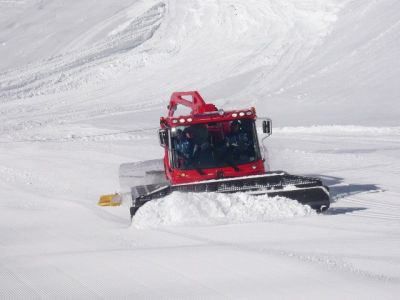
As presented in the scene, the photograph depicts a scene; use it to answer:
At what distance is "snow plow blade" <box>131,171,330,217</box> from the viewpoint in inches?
392

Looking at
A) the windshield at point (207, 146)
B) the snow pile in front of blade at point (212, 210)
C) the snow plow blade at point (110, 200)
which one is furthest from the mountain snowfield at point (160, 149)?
the windshield at point (207, 146)

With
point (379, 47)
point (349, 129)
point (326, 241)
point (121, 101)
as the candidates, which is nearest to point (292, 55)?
point (379, 47)

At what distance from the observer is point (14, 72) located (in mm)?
32125

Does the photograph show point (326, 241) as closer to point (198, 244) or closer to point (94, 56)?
point (198, 244)

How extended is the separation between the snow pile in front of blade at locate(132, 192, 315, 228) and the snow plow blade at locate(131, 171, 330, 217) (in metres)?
0.14

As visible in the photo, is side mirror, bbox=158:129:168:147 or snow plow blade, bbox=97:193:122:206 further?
snow plow blade, bbox=97:193:122:206

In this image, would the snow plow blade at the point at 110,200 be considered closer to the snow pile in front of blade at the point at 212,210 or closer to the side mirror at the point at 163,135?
the side mirror at the point at 163,135

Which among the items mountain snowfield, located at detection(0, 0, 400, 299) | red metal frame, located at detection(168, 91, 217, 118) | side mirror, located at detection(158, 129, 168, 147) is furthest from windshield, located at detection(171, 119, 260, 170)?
red metal frame, located at detection(168, 91, 217, 118)

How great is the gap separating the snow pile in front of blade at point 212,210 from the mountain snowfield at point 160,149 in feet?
0.06

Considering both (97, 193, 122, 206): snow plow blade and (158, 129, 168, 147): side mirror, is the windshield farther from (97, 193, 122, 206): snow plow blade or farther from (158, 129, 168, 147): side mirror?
(97, 193, 122, 206): snow plow blade

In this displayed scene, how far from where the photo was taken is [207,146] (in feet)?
36.4

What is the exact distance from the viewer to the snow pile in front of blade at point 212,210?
31.1 feet

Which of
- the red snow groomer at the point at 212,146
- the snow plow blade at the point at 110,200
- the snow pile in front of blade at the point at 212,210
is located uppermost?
the red snow groomer at the point at 212,146

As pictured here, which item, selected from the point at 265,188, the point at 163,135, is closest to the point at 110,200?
the point at 163,135
